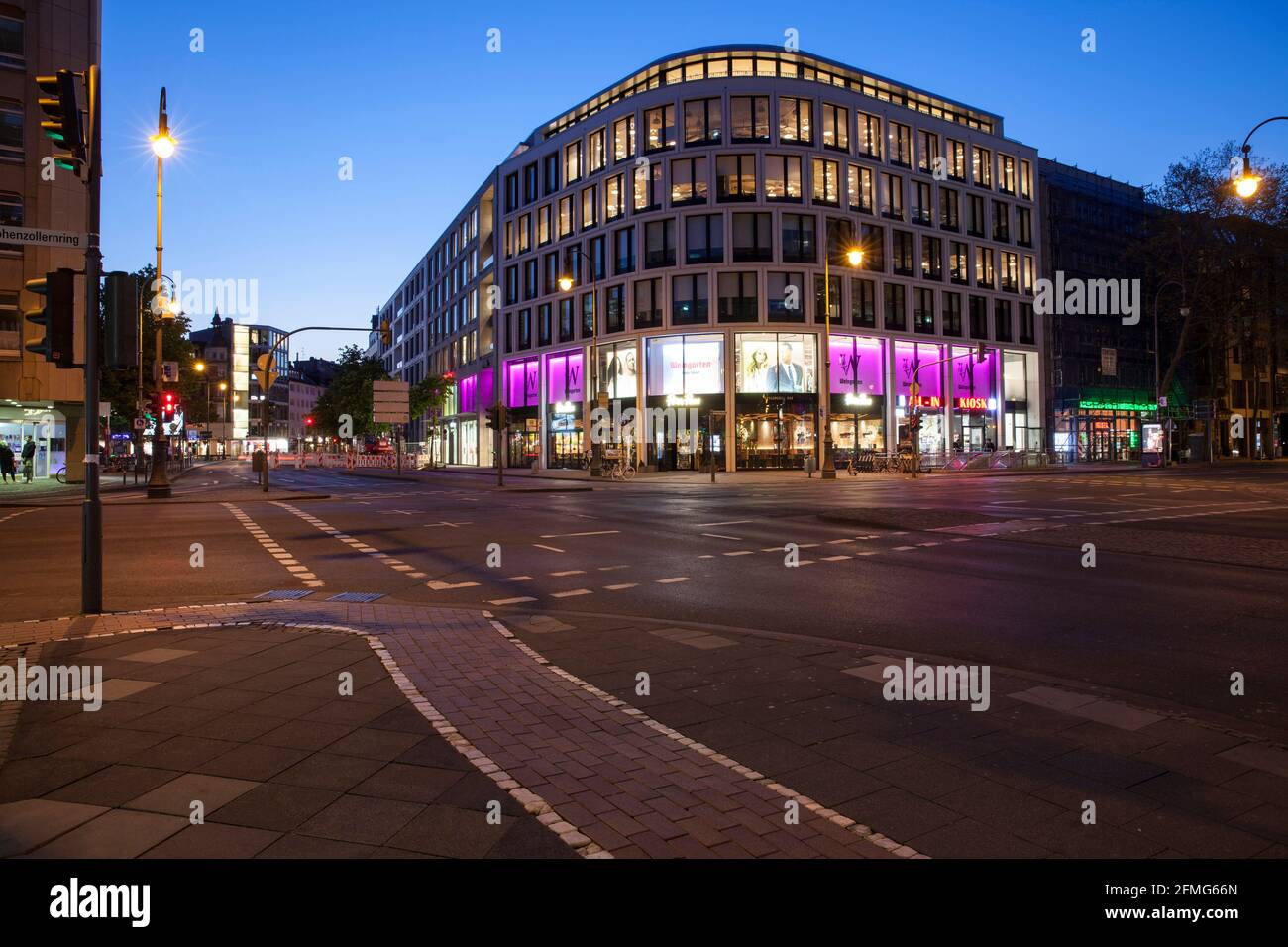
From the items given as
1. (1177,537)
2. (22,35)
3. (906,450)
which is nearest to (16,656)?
(1177,537)

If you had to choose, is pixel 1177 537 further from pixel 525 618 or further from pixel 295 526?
pixel 295 526

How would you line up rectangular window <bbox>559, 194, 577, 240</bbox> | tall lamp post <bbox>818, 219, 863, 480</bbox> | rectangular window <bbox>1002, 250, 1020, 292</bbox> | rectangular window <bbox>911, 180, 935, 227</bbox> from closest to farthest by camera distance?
1. tall lamp post <bbox>818, 219, 863, 480</bbox>
2. rectangular window <bbox>911, 180, 935, 227</bbox>
3. rectangular window <bbox>559, 194, 577, 240</bbox>
4. rectangular window <bbox>1002, 250, 1020, 292</bbox>

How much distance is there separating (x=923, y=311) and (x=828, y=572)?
4856cm

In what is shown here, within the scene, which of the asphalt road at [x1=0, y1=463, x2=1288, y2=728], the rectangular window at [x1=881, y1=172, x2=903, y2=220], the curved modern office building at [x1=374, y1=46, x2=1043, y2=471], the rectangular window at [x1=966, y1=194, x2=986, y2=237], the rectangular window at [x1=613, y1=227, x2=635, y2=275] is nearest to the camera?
the asphalt road at [x1=0, y1=463, x2=1288, y2=728]

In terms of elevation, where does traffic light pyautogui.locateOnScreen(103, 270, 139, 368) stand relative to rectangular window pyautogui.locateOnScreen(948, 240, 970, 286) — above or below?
below

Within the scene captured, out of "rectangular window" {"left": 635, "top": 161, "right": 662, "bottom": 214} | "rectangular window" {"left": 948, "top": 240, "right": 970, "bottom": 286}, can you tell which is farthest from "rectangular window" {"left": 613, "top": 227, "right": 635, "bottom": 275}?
"rectangular window" {"left": 948, "top": 240, "right": 970, "bottom": 286}

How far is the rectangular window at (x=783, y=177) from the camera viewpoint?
49.6m

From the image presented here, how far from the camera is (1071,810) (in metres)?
3.52

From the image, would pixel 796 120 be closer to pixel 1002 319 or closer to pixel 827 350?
pixel 827 350

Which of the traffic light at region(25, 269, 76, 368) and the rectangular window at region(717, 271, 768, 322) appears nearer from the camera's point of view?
the traffic light at region(25, 269, 76, 368)

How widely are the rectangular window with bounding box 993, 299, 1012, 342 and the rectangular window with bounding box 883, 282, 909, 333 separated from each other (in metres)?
9.91

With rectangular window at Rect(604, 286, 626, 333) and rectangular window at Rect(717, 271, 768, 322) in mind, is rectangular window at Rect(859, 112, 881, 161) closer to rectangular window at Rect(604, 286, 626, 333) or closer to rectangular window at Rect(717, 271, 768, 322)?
rectangular window at Rect(717, 271, 768, 322)

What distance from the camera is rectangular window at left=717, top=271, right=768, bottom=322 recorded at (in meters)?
49.1
